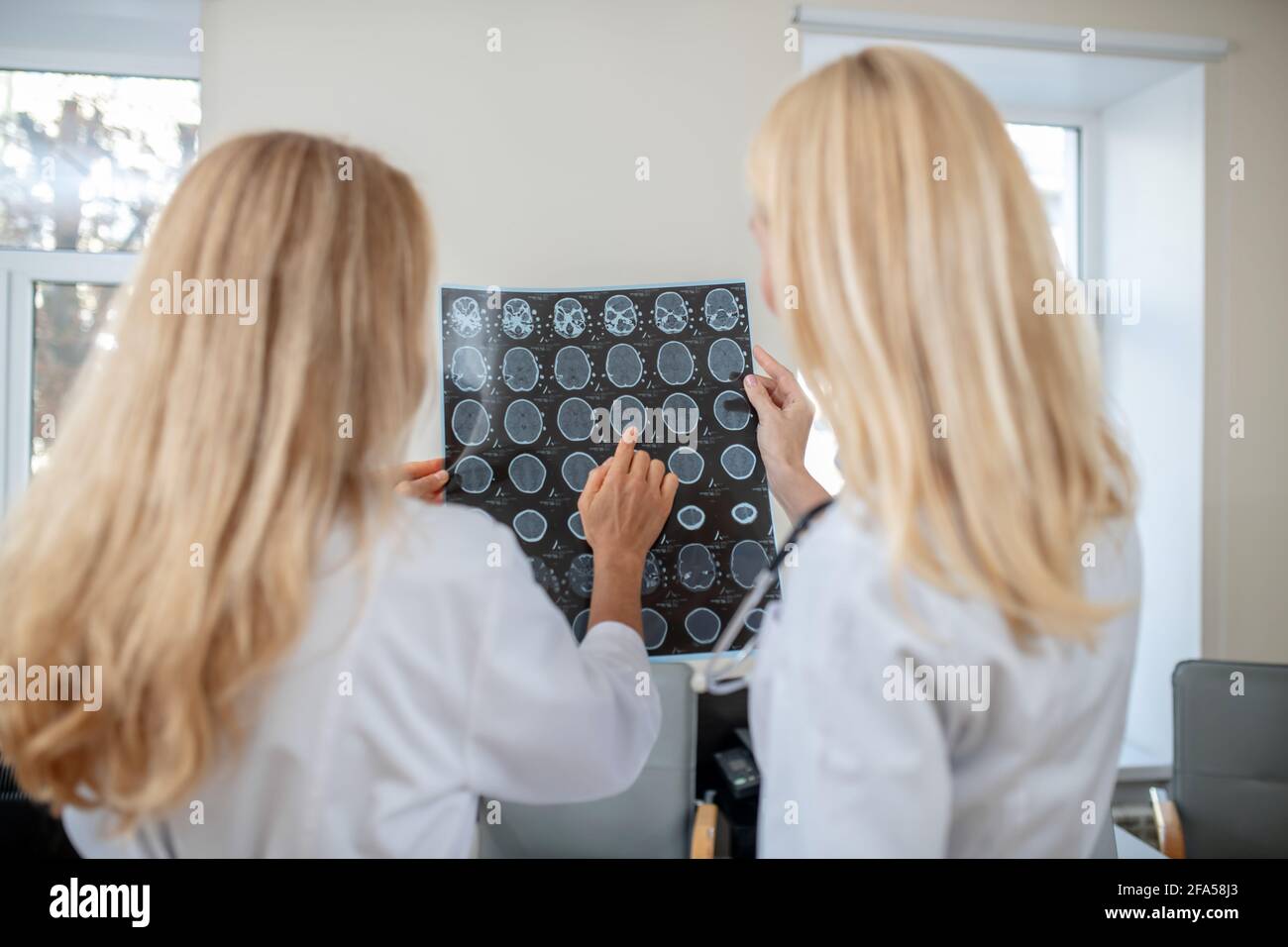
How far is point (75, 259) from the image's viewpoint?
1464 millimetres

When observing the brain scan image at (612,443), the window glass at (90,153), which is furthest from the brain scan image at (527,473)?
the window glass at (90,153)

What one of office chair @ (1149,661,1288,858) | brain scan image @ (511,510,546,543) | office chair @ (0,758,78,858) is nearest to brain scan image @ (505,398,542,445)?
brain scan image @ (511,510,546,543)

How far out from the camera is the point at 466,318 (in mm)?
1337

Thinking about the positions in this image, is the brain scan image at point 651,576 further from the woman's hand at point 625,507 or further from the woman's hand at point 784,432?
the woman's hand at point 784,432

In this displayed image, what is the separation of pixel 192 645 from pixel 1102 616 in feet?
2.54

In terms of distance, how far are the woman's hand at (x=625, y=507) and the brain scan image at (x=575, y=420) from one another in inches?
2.5

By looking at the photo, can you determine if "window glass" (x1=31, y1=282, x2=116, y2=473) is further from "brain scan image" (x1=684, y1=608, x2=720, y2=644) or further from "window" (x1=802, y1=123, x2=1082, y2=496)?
"window" (x1=802, y1=123, x2=1082, y2=496)

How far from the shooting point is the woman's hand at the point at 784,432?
48.9 inches

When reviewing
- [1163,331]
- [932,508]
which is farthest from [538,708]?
[1163,331]

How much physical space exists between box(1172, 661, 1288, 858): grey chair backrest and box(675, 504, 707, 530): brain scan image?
2.96 feet

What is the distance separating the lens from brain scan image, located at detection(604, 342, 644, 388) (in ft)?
4.31

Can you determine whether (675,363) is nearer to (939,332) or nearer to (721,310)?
(721,310)

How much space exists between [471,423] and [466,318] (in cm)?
18

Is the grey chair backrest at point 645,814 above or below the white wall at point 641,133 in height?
below
